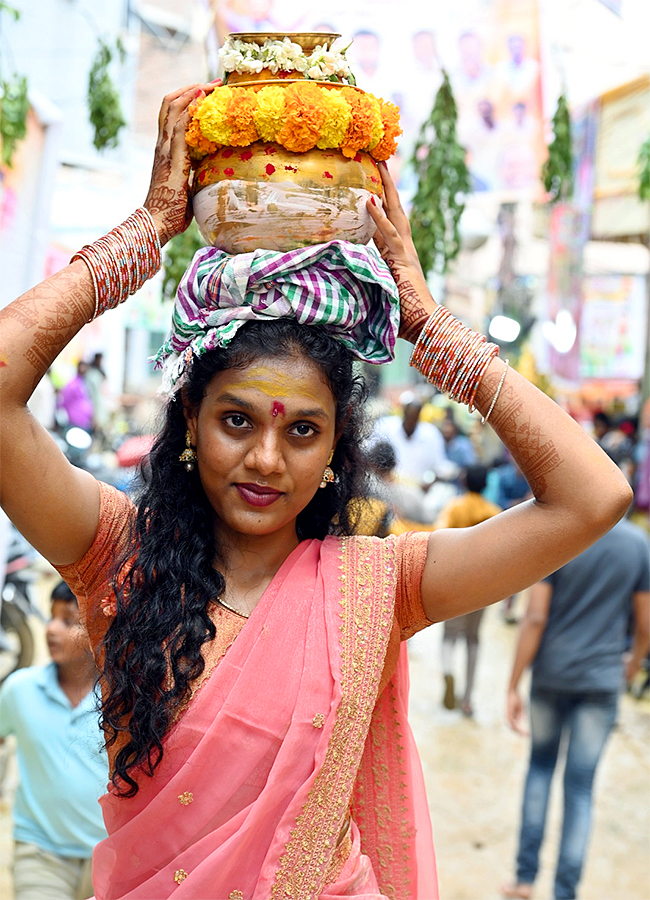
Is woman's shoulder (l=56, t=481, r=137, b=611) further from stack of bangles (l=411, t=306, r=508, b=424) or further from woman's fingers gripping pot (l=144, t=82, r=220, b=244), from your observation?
stack of bangles (l=411, t=306, r=508, b=424)

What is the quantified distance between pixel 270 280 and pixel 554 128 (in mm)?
2826

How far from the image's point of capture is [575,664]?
4.53 metres

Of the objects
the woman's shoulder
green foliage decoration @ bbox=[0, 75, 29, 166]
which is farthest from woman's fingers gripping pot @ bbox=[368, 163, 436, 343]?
green foliage decoration @ bbox=[0, 75, 29, 166]

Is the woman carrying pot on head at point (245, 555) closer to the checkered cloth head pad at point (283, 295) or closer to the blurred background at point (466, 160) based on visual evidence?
the checkered cloth head pad at point (283, 295)

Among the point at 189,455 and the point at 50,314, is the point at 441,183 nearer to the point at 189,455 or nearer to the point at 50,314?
the point at 189,455

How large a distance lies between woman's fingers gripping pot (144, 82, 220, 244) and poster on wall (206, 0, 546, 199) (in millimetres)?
3903

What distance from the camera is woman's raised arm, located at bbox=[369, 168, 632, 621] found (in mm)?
1829

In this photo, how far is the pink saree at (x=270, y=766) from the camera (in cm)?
175

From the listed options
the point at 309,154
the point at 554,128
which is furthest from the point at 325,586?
the point at 554,128

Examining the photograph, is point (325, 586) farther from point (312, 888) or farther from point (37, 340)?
point (37, 340)

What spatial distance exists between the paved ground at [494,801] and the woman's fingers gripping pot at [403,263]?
11.6 ft

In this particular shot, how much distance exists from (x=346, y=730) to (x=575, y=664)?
3.00 meters

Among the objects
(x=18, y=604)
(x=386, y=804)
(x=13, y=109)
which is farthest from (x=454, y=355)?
(x=18, y=604)

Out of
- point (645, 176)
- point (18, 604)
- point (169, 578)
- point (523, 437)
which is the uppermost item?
point (645, 176)
